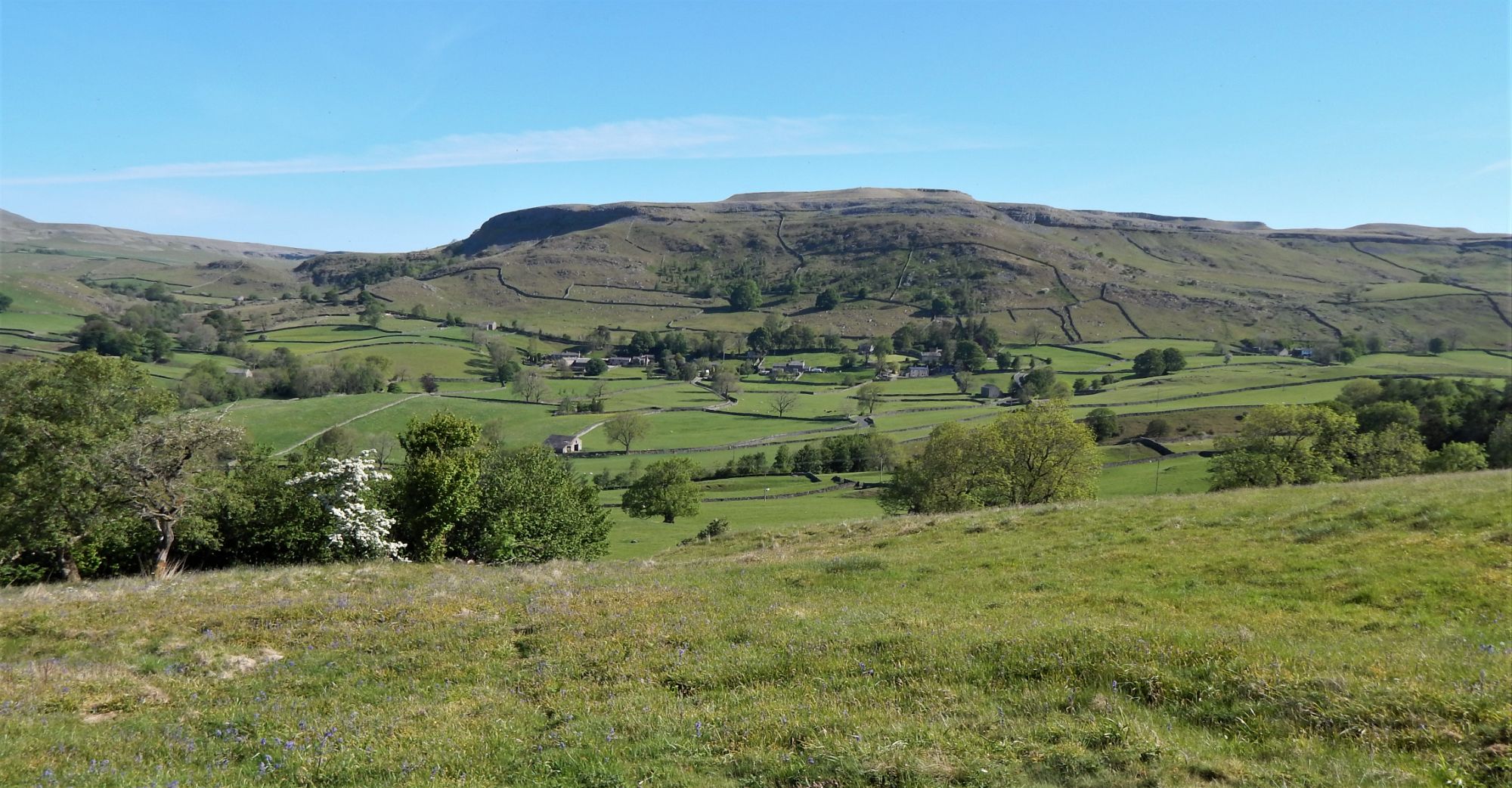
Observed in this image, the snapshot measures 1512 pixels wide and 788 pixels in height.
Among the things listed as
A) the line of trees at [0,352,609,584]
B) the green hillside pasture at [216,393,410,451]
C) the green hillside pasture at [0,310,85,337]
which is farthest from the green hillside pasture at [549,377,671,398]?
the line of trees at [0,352,609,584]

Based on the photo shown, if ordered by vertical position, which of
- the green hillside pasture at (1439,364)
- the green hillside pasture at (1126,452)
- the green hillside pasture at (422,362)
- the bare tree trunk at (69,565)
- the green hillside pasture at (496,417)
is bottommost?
the green hillside pasture at (496,417)

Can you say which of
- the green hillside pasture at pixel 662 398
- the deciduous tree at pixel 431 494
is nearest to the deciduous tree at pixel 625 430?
the green hillside pasture at pixel 662 398

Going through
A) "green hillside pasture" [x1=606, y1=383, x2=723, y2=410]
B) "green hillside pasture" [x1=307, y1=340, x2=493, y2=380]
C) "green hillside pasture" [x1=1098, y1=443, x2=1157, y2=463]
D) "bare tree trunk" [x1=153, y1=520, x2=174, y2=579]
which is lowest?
"green hillside pasture" [x1=606, y1=383, x2=723, y2=410]

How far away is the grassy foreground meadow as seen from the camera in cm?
804

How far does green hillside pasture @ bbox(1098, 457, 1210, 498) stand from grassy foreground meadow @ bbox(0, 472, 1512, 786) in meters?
60.5

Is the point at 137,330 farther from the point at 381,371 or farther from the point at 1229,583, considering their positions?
the point at 1229,583

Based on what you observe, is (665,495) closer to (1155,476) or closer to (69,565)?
(1155,476)

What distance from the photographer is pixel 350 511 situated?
31.1 meters

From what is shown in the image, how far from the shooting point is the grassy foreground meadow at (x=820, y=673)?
804cm

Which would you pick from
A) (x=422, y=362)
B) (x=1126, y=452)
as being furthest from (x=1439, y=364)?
(x=422, y=362)

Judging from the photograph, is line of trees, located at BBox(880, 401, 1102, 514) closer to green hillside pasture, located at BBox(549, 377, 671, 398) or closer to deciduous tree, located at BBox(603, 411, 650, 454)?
deciduous tree, located at BBox(603, 411, 650, 454)

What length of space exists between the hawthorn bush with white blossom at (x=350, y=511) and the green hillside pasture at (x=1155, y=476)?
217 feet

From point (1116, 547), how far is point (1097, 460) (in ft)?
126

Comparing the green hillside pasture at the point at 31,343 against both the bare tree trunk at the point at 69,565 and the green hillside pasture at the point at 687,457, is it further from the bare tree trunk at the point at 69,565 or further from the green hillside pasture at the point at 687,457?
the bare tree trunk at the point at 69,565
